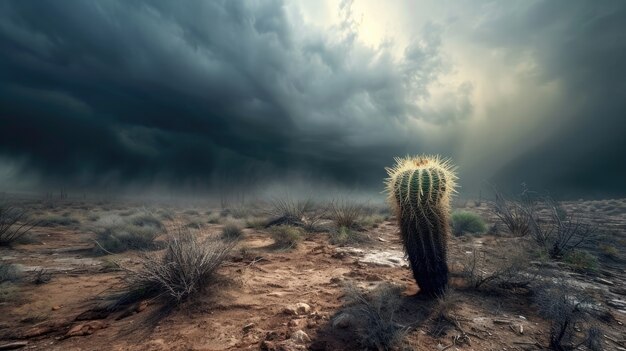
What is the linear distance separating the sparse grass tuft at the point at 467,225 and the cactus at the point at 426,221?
7.54m

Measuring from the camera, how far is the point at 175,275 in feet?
15.1

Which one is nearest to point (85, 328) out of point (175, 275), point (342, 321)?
point (175, 275)

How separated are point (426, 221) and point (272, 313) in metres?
2.81

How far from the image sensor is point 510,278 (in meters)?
5.23

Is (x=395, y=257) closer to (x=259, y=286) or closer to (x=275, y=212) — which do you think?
(x=259, y=286)

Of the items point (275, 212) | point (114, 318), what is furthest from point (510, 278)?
point (275, 212)

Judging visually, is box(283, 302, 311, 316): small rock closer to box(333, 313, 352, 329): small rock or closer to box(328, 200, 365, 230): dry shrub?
box(333, 313, 352, 329): small rock

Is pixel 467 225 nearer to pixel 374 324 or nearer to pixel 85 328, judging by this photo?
pixel 374 324

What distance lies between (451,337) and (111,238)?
33.7 feet

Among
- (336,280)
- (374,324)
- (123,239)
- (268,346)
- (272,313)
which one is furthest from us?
(123,239)

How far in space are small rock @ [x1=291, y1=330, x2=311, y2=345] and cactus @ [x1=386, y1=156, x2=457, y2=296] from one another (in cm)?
221

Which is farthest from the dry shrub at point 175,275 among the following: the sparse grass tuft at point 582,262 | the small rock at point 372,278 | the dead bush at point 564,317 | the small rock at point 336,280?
the sparse grass tuft at point 582,262

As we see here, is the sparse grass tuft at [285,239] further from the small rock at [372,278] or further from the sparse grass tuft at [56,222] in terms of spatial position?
the sparse grass tuft at [56,222]

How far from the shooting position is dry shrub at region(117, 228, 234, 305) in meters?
4.49
